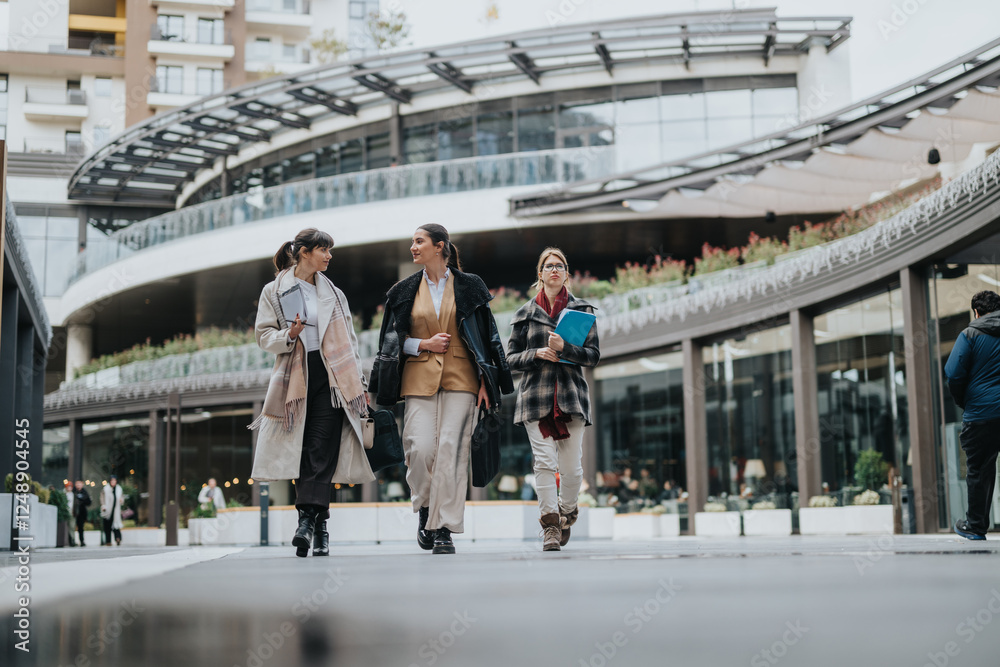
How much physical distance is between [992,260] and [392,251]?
2118cm

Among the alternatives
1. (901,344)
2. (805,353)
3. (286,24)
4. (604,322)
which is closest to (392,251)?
(604,322)

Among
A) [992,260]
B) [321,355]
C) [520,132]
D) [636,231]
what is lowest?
[321,355]

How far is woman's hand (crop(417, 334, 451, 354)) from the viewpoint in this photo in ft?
21.1

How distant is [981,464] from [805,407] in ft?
38.9

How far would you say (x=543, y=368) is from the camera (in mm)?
7168

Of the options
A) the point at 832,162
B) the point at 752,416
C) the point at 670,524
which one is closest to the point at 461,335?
the point at 752,416

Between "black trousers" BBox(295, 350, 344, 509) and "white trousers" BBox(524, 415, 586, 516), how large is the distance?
1269 millimetres

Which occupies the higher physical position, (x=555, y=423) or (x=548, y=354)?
(x=548, y=354)

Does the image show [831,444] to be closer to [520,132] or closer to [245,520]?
[245,520]

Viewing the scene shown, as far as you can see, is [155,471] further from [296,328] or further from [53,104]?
[296,328]

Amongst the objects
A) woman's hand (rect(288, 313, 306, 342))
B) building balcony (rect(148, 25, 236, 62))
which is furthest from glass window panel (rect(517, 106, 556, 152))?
woman's hand (rect(288, 313, 306, 342))

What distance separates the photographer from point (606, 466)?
27.4 metres

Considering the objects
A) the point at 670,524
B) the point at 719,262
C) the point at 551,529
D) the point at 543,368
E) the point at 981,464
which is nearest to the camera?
the point at 551,529

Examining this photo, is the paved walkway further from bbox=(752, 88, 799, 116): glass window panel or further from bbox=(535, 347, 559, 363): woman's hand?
bbox=(752, 88, 799, 116): glass window panel
